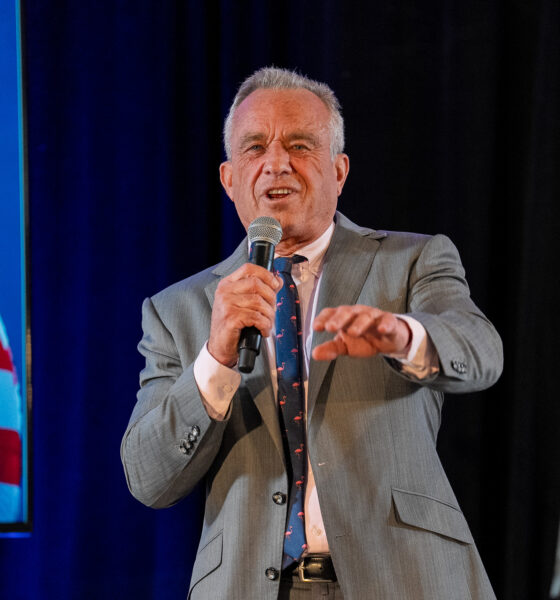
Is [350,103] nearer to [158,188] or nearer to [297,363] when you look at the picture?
[158,188]

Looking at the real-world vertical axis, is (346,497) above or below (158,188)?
below

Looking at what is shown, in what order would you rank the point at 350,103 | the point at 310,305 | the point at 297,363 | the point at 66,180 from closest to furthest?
the point at 297,363 < the point at 310,305 < the point at 350,103 < the point at 66,180

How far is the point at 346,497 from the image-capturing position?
5.24ft

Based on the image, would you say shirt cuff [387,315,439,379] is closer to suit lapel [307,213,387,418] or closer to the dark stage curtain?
suit lapel [307,213,387,418]

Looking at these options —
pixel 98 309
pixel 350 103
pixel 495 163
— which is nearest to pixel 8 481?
pixel 98 309

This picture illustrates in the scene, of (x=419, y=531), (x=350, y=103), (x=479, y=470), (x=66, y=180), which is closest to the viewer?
(x=419, y=531)

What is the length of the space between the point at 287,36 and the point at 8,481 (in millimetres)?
1730

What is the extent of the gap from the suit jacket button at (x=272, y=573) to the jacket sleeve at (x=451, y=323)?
19.8 inches

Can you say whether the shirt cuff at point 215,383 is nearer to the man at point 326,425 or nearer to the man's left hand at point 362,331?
the man at point 326,425

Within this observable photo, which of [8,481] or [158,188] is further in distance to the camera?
[158,188]

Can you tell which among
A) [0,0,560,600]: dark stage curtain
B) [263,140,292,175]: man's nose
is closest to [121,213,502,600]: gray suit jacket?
[263,140,292,175]: man's nose

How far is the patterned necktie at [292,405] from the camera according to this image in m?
1.63

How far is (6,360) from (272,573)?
124 cm

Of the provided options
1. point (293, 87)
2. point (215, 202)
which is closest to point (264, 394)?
point (293, 87)
